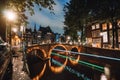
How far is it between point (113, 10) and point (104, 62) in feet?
26.5

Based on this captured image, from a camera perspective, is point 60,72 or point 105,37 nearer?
point 60,72

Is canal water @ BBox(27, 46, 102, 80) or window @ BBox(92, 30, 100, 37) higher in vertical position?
window @ BBox(92, 30, 100, 37)

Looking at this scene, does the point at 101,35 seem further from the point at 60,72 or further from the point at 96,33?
the point at 60,72

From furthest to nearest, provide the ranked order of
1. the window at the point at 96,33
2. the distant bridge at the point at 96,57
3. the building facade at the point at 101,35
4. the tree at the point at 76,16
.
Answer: the window at the point at 96,33
the building facade at the point at 101,35
the tree at the point at 76,16
the distant bridge at the point at 96,57

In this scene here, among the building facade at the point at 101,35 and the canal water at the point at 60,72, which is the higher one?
the building facade at the point at 101,35

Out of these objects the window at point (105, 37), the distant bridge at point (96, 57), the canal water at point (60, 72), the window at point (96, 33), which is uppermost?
the window at point (96, 33)

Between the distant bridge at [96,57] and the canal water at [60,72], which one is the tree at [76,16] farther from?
the canal water at [60,72]

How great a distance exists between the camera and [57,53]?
60.2 metres

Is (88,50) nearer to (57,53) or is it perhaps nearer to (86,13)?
(86,13)

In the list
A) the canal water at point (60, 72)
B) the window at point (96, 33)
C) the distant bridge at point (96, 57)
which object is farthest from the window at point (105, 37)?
the canal water at point (60, 72)

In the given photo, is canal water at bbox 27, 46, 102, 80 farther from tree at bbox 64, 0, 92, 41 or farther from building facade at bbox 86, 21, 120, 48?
building facade at bbox 86, 21, 120, 48

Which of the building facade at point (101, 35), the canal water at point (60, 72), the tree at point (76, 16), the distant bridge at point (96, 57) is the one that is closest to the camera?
the canal water at point (60, 72)

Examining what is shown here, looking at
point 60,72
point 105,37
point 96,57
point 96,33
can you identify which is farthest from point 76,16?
point 60,72

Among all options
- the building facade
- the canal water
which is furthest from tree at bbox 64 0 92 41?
the canal water
